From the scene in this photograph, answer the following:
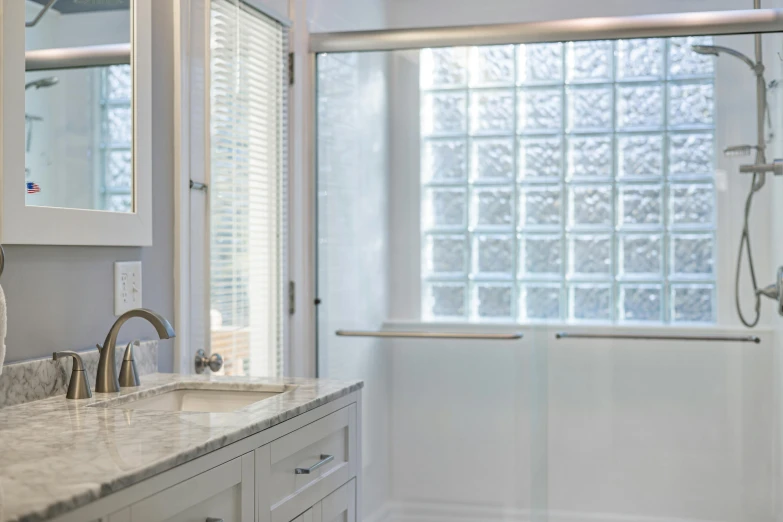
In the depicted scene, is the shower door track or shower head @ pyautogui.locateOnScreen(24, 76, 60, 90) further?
the shower door track

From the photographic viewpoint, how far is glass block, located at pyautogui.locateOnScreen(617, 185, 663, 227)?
2570 mm

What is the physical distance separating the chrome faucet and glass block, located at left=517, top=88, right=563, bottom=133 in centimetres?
149

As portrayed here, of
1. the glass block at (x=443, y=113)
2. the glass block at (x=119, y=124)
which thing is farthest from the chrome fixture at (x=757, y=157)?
the glass block at (x=119, y=124)

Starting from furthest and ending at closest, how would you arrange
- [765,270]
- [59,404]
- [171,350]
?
[765,270] → [171,350] → [59,404]

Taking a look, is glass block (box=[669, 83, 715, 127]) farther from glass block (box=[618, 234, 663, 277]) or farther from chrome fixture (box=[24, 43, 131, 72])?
chrome fixture (box=[24, 43, 131, 72])

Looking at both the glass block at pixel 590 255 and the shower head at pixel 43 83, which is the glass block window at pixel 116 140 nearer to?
the shower head at pixel 43 83

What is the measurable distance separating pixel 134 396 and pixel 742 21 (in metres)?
2.02

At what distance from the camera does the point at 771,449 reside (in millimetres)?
2500

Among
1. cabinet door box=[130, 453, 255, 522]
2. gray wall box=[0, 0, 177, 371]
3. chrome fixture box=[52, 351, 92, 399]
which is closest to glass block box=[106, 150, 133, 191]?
gray wall box=[0, 0, 177, 371]

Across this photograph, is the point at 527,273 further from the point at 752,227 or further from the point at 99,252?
the point at 99,252

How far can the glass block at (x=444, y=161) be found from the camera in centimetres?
277

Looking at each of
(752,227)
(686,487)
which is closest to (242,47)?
(752,227)

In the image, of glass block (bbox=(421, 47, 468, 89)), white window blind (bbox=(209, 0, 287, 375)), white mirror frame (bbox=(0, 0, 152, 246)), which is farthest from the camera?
glass block (bbox=(421, 47, 468, 89))

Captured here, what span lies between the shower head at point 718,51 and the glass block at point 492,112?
0.58 meters
